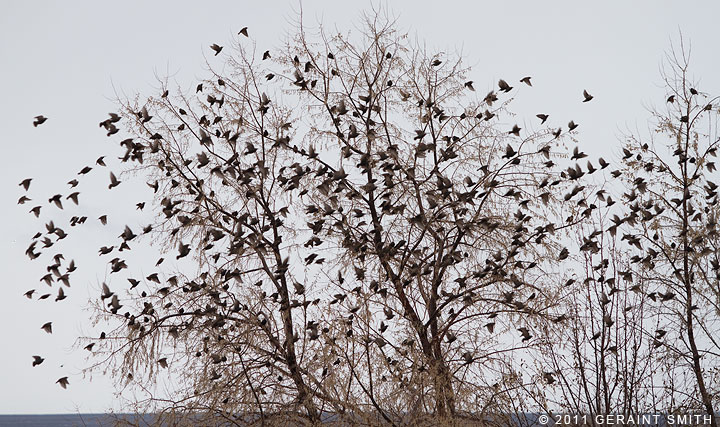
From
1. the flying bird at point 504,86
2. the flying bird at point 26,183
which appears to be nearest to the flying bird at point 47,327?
the flying bird at point 26,183

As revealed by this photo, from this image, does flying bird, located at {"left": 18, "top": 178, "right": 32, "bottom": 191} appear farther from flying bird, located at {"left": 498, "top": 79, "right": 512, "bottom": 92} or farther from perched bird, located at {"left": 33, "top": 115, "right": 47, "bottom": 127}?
flying bird, located at {"left": 498, "top": 79, "right": 512, "bottom": 92}

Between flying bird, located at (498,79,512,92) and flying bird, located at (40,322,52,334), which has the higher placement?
flying bird, located at (498,79,512,92)

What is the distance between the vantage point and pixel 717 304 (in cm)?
1121

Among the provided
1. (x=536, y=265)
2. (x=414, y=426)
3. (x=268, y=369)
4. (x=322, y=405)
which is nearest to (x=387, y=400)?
(x=414, y=426)

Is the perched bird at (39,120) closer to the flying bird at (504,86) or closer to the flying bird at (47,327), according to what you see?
the flying bird at (47,327)

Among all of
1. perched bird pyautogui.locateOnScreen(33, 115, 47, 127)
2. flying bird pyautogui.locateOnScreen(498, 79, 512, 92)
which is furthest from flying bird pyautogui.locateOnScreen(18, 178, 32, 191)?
flying bird pyautogui.locateOnScreen(498, 79, 512, 92)

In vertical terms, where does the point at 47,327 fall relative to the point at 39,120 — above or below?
below

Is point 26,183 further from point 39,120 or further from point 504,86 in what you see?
point 504,86

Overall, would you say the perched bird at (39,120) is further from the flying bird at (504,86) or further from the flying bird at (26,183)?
the flying bird at (504,86)

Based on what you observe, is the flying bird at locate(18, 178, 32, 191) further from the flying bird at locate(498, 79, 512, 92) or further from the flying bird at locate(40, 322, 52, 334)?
the flying bird at locate(498, 79, 512, 92)

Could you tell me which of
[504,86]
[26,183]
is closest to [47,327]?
[26,183]

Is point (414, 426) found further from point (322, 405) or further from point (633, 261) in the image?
point (633, 261)

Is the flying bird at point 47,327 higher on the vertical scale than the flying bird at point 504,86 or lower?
lower

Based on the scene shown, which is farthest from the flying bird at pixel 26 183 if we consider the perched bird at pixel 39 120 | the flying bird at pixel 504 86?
the flying bird at pixel 504 86
